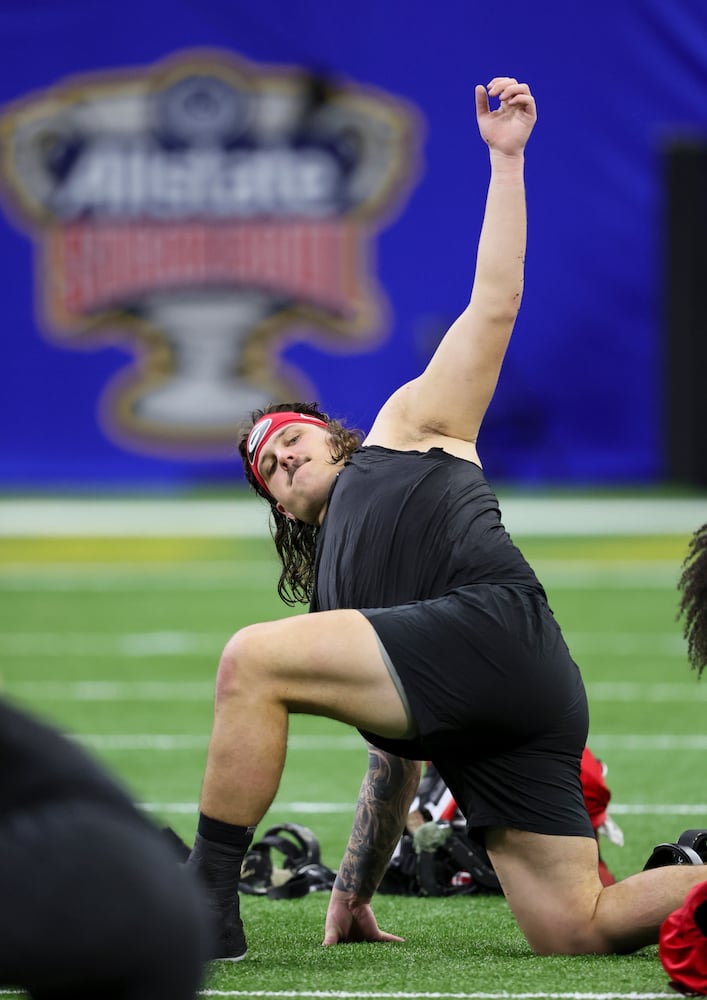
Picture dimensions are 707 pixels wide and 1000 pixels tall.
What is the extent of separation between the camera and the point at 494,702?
3645 millimetres

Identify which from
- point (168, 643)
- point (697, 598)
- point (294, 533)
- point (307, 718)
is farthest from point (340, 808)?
point (168, 643)

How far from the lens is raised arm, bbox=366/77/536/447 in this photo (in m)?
3.92

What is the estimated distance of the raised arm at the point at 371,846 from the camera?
4.06 meters

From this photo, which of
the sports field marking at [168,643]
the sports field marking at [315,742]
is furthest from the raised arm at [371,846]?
the sports field marking at [168,643]

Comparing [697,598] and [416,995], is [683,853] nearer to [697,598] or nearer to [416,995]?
[697,598]

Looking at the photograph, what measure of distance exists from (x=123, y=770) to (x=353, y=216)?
12.0m

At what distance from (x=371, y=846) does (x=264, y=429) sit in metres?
1.02

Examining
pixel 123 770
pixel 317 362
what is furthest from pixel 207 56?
pixel 123 770

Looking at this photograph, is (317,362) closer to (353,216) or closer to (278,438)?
(353,216)

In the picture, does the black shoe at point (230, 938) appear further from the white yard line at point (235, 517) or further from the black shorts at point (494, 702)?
the white yard line at point (235, 517)

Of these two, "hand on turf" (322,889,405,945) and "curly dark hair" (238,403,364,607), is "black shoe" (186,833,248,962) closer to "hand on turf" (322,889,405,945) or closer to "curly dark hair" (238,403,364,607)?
"hand on turf" (322,889,405,945)

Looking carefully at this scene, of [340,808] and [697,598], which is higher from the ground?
[697,598]

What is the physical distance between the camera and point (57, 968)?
7.29 ft

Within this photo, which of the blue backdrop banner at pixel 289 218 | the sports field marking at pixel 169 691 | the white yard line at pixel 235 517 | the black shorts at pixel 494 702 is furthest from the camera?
the blue backdrop banner at pixel 289 218
